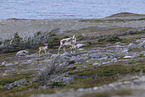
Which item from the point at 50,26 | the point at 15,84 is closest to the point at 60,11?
the point at 50,26

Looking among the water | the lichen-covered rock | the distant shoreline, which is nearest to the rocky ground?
the lichen-covered rock

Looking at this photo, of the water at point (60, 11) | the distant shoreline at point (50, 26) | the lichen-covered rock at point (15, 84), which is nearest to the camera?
the lichen-covered rock at point (15, 84)

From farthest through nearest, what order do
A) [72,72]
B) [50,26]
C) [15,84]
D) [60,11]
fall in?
1. [60,11]
2. [50,26]
3. [72,72]
4. [15,84]

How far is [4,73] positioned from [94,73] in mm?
6709

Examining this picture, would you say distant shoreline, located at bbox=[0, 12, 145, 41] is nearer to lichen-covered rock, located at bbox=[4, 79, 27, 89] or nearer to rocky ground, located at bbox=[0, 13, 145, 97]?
rocky ground, located at bbox=[0, 13, 145, 97]

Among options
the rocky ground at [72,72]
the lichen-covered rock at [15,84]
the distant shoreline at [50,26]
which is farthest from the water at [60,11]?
the lichen-covered rock at [15,84]

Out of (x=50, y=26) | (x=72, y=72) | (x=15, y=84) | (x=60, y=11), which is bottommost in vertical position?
(x=15, y=84)

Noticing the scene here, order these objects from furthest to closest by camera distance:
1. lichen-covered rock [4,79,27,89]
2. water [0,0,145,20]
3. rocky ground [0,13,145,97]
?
1. water [0,0,145,20]
2. lichen-covered rock [4,79,27,89]
3. rocky ground [0,13,145,97]

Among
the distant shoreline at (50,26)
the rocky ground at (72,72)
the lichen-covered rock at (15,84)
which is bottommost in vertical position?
the lichen-covered rock at (15,84)

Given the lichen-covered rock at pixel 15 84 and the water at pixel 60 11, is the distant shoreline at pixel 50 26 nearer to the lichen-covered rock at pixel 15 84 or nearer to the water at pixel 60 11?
the lichen-covered rock at pixel 15 84

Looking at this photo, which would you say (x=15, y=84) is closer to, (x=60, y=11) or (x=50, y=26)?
(x=50, y=26)

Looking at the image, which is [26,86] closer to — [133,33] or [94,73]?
[94,73]

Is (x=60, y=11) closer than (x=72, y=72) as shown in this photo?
No

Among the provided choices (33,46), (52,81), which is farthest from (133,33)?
(52,81)
